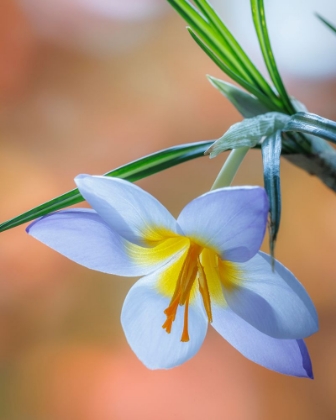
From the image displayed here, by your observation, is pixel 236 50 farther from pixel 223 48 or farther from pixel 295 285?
pixel 295 285

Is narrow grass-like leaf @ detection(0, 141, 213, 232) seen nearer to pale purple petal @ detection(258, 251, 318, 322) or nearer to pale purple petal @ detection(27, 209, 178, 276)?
pale purple petal @ detection(27, 209, 178, 276)

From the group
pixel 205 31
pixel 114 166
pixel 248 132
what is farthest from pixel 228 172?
pixel 114 166

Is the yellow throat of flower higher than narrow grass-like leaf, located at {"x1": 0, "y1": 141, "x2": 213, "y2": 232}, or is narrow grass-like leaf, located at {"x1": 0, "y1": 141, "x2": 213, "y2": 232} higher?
narrow grass-like leaf, located at {"x1": 0, "y1": 141, "x2": 213, "y2": 232}

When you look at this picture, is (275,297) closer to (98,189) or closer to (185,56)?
(98,189)

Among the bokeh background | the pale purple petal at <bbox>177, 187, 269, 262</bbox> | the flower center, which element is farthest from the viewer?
the bokeh background

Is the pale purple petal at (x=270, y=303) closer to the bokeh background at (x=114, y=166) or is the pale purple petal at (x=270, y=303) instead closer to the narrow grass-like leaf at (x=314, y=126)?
the narrow grass-like leaf at (x=314, y=126)

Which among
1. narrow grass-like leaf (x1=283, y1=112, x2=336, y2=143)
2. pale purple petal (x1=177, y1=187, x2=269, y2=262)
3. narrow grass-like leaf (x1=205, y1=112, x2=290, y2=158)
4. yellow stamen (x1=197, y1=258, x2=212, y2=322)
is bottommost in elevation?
yellow stamen (x1=197, y1=258, x2=212, y2=322)

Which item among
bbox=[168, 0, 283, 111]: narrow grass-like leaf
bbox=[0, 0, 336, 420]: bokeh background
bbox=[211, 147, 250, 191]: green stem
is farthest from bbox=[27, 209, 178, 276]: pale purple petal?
bbox=[0, 0, 336, 420]: bokeh background

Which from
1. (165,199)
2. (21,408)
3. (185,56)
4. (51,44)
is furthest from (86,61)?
(21,408)
